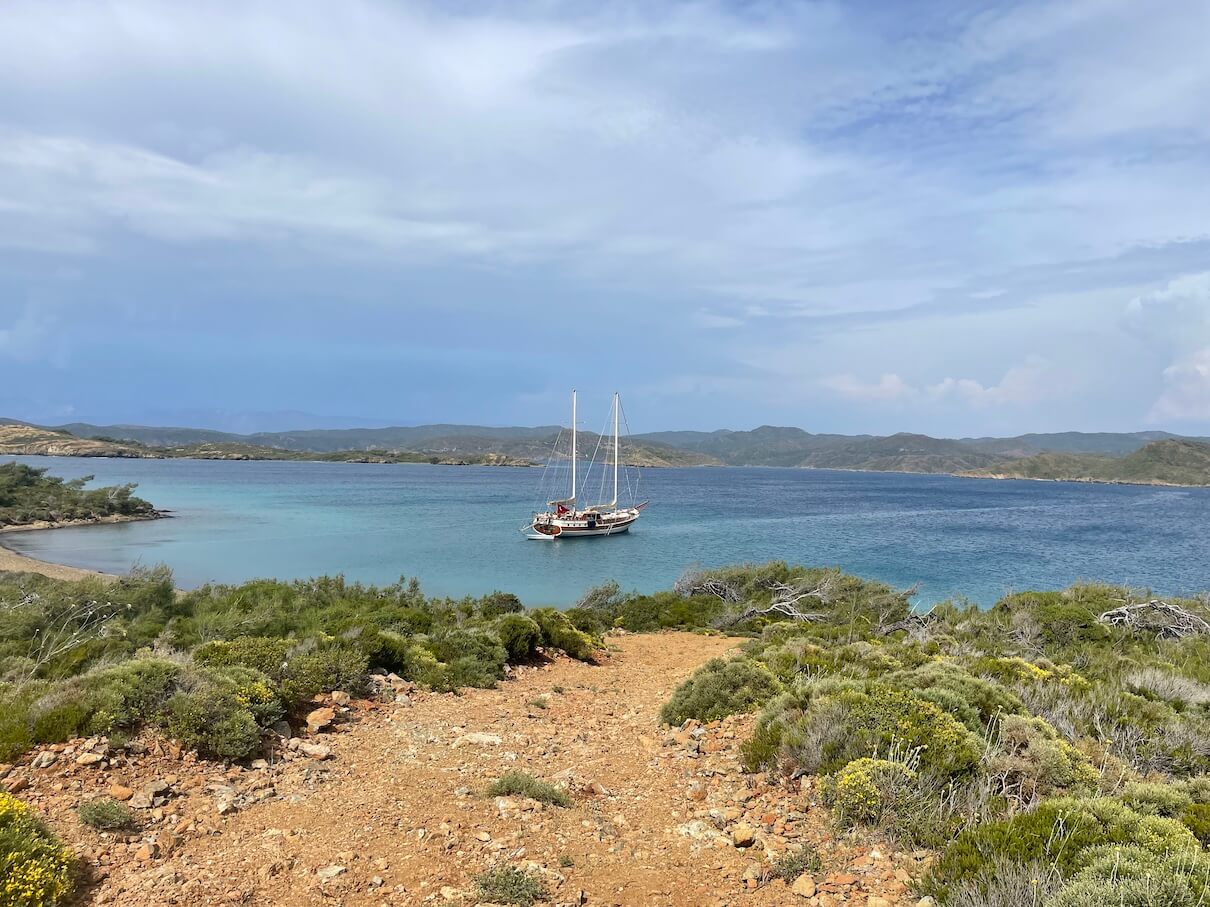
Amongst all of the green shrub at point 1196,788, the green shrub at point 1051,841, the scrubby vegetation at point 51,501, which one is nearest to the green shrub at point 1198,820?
the green shrub at point 1051,841

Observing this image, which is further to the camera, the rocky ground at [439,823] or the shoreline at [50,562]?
the shoreline at [50,562]

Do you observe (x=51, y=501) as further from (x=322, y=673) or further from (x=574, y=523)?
(x=322, y=673)

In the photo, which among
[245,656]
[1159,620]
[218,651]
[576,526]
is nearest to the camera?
[245,656]

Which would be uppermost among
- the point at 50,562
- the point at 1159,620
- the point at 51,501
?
the point at 1159,620

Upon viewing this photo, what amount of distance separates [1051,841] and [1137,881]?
520mm

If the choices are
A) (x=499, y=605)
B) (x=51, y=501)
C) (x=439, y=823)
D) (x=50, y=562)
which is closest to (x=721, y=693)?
(x=439, y=823)

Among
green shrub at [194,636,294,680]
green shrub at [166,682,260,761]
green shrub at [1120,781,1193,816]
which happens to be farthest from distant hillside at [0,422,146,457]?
green shrub at [1120,781,1193,816]

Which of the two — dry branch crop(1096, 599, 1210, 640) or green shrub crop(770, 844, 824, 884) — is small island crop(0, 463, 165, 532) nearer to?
green shrub crop(770, 844, 824, 884)

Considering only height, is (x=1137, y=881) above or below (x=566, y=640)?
above

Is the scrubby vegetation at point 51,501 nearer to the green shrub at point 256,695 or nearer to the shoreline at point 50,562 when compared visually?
the shoreline at point 50,562

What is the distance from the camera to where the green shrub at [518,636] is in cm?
1187

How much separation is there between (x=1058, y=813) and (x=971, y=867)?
34.4 inches

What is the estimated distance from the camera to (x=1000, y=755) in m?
5.71

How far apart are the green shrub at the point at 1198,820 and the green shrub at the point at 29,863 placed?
704 cm
